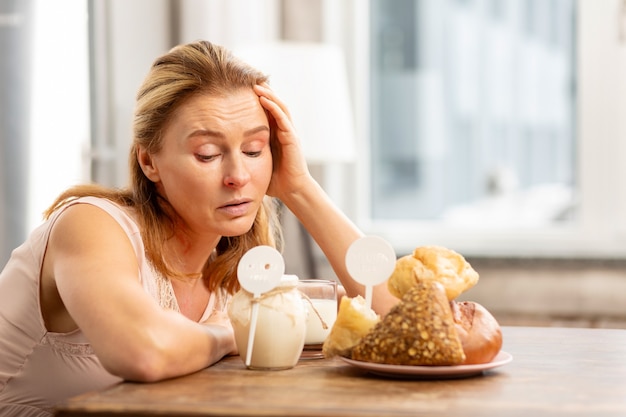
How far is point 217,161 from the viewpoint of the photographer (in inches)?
59.8

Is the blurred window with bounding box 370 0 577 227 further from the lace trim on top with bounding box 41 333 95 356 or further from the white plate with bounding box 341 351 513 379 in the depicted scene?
the white plate with bounding box 341 351 513 379

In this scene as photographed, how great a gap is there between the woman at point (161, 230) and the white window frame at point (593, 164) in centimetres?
214

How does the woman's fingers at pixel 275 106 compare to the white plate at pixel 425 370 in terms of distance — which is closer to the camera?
the white plate at pixel 425 370

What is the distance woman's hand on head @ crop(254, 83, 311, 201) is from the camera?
1.67 meters

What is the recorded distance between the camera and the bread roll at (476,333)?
128cm

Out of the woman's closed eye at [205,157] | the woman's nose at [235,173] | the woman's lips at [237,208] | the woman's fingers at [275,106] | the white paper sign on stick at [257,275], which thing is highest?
the woman's fingers at [275,106]

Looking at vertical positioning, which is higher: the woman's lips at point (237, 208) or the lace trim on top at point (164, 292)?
the woman's lips at point (237, 208)

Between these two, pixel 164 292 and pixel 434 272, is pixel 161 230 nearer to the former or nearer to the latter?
pixel 164 292

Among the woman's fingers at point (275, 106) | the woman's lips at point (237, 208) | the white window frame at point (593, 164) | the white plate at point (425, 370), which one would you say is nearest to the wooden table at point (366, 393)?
the white plate at point (425, 370)

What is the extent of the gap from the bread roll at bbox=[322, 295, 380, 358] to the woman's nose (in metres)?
0.28

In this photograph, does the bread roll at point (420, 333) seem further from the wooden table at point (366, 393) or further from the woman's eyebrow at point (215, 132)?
the woman's eyebrow at point (215, 132)

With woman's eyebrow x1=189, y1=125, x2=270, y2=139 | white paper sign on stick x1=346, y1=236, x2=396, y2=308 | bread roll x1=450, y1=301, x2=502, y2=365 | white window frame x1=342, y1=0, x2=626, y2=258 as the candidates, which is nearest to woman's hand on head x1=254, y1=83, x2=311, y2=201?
woman's eyebrow x1=189, y1=125, x2=270, y2=139

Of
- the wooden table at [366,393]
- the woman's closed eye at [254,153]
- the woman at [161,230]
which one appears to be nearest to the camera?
the wooden table at [366,393]

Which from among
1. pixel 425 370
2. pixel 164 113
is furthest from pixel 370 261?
pixel 164 113
